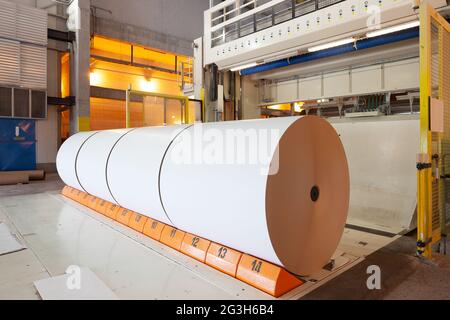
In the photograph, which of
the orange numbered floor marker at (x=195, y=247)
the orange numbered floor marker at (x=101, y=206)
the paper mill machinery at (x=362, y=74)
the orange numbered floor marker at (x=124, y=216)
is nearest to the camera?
the orange numbered floor marker at (x=195, y=247)

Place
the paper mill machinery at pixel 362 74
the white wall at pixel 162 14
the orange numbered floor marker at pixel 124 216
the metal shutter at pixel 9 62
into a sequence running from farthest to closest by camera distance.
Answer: the white wall at pixel 162 14, the metal shutter at pixel 9 62, the orange numbered floor marker at pixel 124 216, the paper mill machinery at pixel 362 74

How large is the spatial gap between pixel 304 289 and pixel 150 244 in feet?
5.12

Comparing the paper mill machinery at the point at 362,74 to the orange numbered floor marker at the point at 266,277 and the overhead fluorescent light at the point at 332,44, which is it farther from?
the orange numbered floor marker at the point at 266,277

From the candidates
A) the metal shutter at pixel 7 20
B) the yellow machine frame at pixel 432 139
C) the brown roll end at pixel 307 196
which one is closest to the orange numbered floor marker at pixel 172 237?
the brown roll end at pixel 307 196

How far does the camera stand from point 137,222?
11.5ft

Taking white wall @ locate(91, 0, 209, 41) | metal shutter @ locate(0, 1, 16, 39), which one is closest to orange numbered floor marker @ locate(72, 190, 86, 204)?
metal shutter @ locate(0, 1, 16, 39)

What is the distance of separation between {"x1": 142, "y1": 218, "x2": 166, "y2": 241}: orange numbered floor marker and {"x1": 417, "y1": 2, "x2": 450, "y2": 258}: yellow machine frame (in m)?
2.39

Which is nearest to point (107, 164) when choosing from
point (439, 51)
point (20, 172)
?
point (439, 51)

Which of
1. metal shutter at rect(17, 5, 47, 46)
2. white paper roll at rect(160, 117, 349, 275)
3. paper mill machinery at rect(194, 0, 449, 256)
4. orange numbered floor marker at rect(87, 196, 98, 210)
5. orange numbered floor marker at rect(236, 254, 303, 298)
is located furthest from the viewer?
metal shutter at rect(17, 5, 47, 46)

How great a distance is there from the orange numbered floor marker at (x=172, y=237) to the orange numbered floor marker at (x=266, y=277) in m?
0.79

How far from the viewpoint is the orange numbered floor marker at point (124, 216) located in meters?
3.68

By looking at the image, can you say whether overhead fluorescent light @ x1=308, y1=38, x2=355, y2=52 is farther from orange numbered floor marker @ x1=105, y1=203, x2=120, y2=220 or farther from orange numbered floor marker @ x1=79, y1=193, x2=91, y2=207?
orange numbered floor marker @ x1=79, y1=193, x2=91, y2=207

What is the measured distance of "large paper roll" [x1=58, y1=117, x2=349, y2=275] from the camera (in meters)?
1.96

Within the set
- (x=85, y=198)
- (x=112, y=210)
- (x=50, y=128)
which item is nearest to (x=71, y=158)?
(x=85, y=198)
